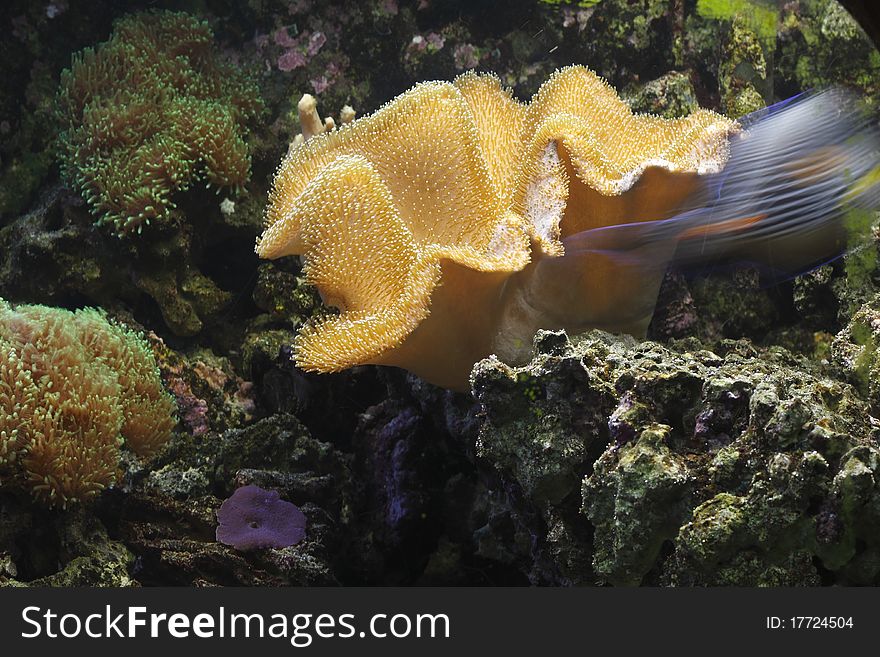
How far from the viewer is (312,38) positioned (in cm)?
311

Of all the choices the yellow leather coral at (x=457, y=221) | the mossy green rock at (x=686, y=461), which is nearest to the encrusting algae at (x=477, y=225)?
the yellow leather coral at (x=457, y=221)

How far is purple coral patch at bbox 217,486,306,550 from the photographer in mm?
2107

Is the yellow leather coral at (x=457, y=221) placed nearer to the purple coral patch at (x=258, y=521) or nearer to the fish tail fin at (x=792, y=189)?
the fish tail fin at (x=792, y=189)

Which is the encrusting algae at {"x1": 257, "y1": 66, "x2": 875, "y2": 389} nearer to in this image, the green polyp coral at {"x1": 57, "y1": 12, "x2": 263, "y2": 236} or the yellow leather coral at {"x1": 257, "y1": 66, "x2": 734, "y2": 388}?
the yellow leather coral at {"x1": 257, "y1": 66, "x2": 734, "y2": 388}

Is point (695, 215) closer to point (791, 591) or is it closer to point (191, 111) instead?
point (791, 591)

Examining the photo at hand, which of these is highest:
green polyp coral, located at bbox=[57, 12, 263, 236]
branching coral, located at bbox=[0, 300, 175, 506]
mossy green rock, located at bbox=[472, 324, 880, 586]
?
green polyp coral, located at bbox=[57, 12, 263, 236]

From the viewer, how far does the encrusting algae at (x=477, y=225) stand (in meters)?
1.91

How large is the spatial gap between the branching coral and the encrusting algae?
2.48 feet

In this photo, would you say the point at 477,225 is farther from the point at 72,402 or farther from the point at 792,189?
the point at 72,402

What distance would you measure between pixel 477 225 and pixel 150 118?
158cm

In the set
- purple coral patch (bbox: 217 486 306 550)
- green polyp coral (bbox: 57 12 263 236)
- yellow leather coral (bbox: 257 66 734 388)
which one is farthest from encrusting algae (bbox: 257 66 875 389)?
green polyp coral (bbox: 57 12 263 236)

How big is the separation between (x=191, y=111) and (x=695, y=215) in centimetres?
210

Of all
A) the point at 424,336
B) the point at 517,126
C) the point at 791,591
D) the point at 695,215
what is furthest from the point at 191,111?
the point at 791,591

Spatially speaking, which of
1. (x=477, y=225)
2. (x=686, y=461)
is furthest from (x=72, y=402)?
(x=686, y=461)
